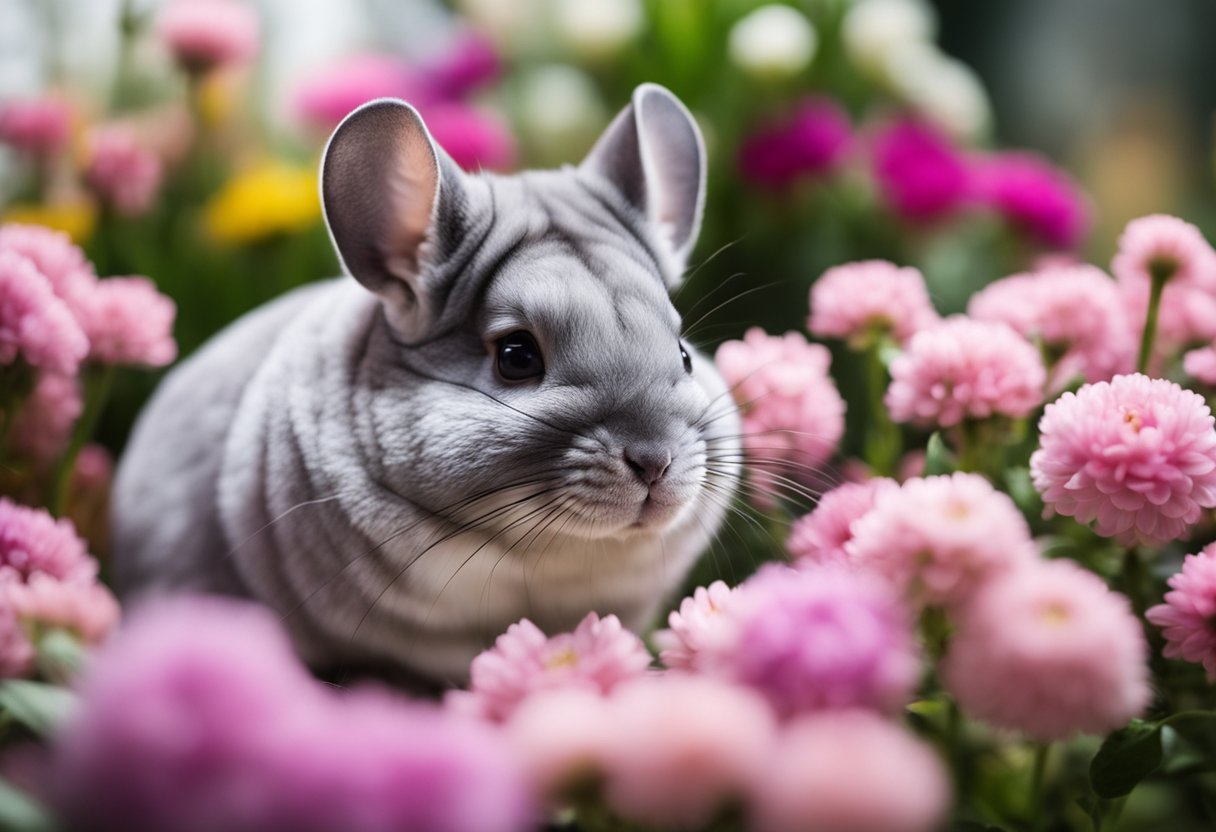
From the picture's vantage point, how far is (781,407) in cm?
97

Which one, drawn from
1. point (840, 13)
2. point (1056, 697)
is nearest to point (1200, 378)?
point (1056, 697)

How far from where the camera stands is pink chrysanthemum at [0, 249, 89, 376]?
783 millimetres

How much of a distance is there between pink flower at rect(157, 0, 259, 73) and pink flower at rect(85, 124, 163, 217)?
0.14m

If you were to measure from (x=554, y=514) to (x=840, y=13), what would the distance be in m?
1.13

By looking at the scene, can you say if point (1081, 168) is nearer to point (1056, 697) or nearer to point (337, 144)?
point (337, 144)

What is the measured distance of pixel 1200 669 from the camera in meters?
0.79

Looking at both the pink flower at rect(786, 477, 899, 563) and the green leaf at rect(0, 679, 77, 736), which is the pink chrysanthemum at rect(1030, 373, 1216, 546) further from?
the green leaf at rect(0, 679, 77, 736)

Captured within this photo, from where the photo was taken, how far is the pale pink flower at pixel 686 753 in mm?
441

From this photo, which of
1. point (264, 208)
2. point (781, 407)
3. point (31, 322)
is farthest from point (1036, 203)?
point (31, 322)

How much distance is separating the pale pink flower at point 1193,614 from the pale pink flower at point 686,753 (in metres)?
0.37

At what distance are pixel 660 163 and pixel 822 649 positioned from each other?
2.19 ft

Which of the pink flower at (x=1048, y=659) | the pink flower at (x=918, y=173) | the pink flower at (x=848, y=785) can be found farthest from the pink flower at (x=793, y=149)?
the pink flower at (x=848, y=785)

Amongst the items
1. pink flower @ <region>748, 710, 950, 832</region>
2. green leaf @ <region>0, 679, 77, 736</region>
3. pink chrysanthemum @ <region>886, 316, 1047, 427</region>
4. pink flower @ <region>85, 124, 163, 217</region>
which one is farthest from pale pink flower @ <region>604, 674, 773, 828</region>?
pink flower @ <region>85, 124, 163, 217</region>

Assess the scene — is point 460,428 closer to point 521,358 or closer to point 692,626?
point 521,358
